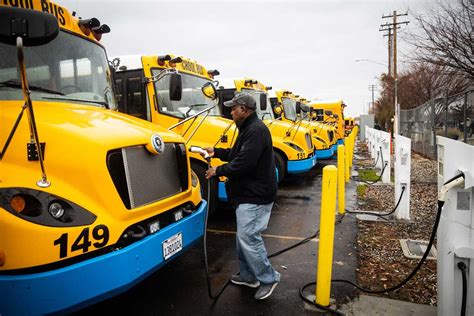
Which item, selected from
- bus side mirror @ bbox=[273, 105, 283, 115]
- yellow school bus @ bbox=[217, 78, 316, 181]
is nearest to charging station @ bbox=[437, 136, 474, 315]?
yellow school bus @ bbox=[217, 78, 316, 181]

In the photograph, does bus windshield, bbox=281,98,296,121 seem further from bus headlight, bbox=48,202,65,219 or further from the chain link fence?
bus headlight, bbox=48,202,65,219

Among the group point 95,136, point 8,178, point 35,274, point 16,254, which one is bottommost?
point 35,274

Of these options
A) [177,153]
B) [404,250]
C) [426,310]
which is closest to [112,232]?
[177,153]

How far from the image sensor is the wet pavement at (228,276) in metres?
3.26

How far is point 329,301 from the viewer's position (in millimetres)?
3266

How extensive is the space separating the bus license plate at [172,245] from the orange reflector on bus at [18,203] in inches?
42.6

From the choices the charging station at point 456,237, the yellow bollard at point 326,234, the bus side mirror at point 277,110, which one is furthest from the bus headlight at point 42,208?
the bus side mirror at point 277,110

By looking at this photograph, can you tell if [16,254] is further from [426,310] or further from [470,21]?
[470,21]

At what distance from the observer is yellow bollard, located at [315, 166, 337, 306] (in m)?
3.09

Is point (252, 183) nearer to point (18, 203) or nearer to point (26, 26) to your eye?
point (18, 203)

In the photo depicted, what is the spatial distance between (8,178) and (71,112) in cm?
94

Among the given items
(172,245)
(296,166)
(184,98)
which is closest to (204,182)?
(184,98)

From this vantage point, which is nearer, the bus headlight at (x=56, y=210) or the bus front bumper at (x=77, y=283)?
the bus front bumper at (x=77, y=283)

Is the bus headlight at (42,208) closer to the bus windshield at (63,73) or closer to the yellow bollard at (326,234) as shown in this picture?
the bus windshield at (63,73)
